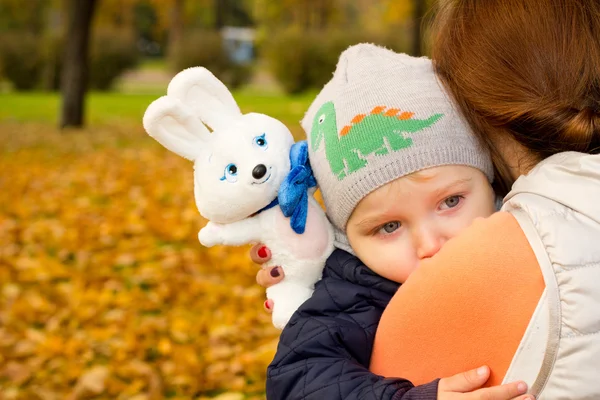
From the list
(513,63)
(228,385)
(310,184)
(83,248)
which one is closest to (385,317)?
(310,184)

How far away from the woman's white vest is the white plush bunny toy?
0.61 m

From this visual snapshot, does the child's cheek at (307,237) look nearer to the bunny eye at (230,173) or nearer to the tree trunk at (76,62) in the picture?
the bunny eye at (230,173)

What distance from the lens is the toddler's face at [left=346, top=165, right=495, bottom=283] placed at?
1527mm

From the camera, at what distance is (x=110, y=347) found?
3848mm

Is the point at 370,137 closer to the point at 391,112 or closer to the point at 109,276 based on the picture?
the point at 391,112

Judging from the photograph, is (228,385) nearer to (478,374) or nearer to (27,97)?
(478,374)

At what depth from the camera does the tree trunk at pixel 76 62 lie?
11.6 m

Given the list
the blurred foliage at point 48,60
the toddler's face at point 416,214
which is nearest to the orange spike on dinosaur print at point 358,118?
the toddler's face at point 416,214

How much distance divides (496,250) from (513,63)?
38cm

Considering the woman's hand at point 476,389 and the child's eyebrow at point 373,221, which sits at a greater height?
the child's eyebrow at point 373,221

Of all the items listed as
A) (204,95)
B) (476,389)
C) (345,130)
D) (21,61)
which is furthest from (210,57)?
(476,389)

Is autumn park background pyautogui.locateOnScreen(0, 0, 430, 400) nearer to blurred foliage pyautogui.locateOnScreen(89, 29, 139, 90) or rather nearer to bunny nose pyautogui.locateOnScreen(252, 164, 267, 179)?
bunny nose pyautogui.locateOnScreen(252, 164, 267, 179)

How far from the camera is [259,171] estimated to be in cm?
165

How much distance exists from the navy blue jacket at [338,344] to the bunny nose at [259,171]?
11.1 inches
